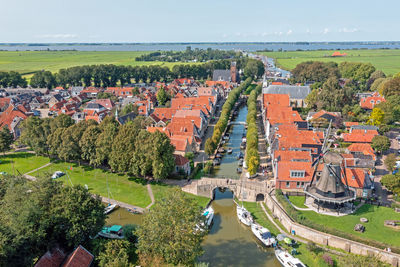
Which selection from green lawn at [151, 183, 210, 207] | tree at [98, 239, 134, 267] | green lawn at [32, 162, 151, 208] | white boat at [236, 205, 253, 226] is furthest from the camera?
green lawn at [32, 162, 151, 208]

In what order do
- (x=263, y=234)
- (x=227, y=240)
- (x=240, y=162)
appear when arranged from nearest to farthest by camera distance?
(x=263, y=234) → (x=227, y=240) → (x=240, y=162)

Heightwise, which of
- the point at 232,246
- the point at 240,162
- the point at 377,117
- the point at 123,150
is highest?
the point at 377,117

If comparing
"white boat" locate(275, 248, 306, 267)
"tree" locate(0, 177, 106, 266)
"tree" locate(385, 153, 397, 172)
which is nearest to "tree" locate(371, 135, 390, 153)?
"tree" locate(385, 153, 397, 172)

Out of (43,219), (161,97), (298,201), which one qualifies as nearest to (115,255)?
(43,219)

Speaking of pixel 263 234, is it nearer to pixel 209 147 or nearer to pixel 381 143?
pixel 209 147

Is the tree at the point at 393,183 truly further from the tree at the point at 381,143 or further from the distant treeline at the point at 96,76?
the distant treeline at the point at 96,76

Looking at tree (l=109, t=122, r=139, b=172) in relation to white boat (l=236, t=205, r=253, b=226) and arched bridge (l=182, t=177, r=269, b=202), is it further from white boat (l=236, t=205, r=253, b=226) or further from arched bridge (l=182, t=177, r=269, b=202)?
white boat (l=236, t=205, r=253, b=226)

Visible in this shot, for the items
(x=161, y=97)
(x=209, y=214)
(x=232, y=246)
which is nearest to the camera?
(x=232, y=246)
